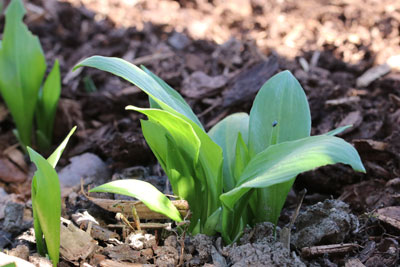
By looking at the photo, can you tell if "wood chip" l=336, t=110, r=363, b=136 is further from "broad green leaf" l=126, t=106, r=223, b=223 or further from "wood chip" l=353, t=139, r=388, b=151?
Result: "broad green leaf" l=126, t=106, r=223, b=223

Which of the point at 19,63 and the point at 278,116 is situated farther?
the point at 19,63

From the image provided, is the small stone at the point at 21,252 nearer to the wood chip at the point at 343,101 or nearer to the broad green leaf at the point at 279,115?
the broad green leaf at the point at 279,115

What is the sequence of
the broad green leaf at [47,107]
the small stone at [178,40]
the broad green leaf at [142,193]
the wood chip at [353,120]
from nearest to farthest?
the broad green leaf at [142,193] → the wood chip at [353,120] → the broad green leaf at [47,107] → the small stone at [178,40]

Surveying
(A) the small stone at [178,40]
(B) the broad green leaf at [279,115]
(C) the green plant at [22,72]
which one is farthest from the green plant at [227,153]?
(A) the small stone at [178,40]

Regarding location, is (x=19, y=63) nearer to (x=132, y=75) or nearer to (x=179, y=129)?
(x=132, y=75)

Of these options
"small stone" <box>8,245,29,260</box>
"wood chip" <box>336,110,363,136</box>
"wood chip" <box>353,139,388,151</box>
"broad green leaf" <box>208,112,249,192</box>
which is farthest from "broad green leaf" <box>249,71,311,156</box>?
"small stone" <box>8,245,29,260</box>

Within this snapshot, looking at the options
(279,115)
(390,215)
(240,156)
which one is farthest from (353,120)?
(240,156)

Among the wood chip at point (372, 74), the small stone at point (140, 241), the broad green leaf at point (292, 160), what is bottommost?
the small stone at point (140, 241)

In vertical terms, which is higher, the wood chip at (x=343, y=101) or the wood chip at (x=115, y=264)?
the wood chip at (x=343, y=101)
